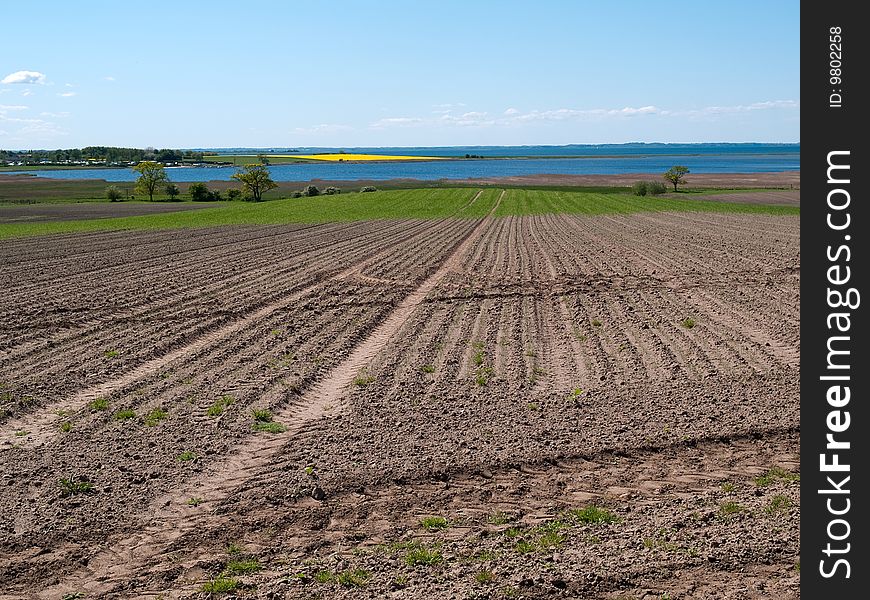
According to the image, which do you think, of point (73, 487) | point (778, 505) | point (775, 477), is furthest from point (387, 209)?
point (778, 505)

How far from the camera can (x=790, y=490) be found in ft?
28.2

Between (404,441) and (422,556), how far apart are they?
9.94 ft

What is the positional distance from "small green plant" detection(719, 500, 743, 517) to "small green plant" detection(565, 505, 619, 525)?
1.09 metres

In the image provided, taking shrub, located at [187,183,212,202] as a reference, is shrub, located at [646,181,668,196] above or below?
below

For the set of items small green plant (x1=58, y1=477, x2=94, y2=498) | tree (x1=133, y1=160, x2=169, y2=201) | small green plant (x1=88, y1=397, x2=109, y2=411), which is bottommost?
small green plant (x1=58, y1=477, x2=94, y2=498)

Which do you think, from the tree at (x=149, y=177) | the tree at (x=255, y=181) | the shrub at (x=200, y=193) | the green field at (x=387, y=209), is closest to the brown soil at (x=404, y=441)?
the green field at (x=387, y=209)

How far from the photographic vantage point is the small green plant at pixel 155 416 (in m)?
10.9

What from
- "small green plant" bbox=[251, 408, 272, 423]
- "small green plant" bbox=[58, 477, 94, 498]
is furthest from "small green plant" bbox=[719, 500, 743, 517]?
"small green plant" bbox=[58, 477, 94, 498]

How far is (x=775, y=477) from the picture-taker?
Answer: 29.7ft

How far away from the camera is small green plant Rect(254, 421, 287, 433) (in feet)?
35.3

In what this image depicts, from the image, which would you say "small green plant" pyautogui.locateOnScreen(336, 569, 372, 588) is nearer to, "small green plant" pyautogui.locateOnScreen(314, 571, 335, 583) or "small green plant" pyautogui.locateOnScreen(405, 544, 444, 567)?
"small green plant" pyautogui.locateOnScreen(314, 571, 335, 583)

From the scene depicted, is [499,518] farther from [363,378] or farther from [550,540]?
[363,378]

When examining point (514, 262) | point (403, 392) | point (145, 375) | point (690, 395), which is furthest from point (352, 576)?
point (514, 262)

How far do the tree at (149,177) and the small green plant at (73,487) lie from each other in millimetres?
88995
